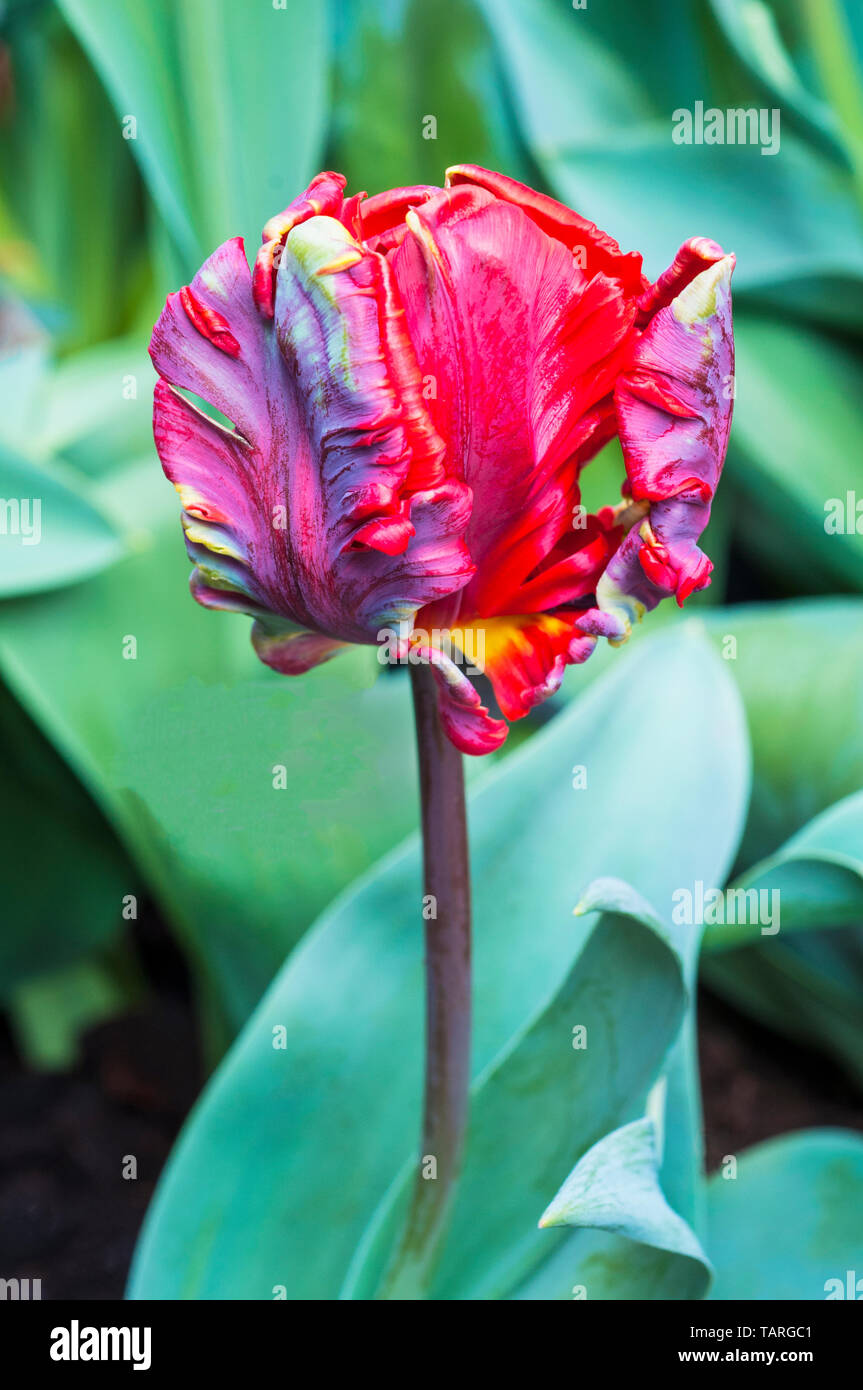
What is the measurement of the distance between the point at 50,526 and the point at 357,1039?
0.37 m

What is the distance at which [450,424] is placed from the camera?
33cm

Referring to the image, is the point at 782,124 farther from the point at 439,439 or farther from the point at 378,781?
the point at 439,439

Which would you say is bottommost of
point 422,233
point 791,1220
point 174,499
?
point 791,1220

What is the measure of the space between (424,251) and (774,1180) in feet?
1.73

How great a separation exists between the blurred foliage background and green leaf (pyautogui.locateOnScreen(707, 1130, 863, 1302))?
0.12 metres

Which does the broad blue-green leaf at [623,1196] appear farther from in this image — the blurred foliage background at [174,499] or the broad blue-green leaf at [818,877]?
the blurred foliage background at [174,499]

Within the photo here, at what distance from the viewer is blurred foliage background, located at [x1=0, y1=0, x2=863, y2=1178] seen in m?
0.72

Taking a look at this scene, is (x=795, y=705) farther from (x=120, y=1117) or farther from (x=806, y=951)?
(x=120, y=1117)

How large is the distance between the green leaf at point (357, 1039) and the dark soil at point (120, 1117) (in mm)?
216

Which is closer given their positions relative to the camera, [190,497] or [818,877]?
[190,497]

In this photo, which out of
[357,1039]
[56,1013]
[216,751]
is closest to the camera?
[357,1039]

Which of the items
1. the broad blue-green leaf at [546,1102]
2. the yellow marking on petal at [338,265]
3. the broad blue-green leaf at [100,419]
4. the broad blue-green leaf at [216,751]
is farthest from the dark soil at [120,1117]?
the yellow marking on petal at [338,265]

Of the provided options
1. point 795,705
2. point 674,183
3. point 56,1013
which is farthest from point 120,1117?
point 674,183

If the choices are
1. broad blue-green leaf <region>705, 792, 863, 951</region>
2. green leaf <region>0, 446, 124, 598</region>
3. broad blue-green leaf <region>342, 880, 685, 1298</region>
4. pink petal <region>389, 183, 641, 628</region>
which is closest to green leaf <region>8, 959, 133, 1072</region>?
green leaf <region>0, 446, 124, 598</region>
